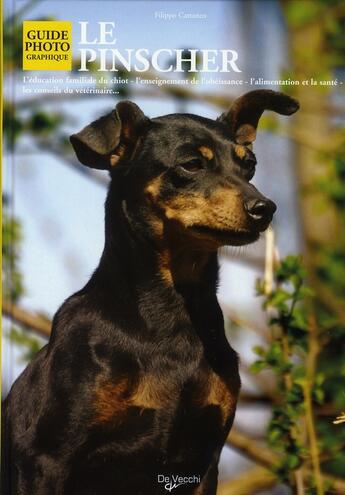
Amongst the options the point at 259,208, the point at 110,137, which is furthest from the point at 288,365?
the point at 110,137

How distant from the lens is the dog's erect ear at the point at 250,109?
3.46 meters

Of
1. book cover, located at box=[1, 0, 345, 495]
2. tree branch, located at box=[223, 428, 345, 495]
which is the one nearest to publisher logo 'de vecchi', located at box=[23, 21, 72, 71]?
book cover, located at box=[1, 0, 345, 495]

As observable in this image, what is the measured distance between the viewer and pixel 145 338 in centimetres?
317

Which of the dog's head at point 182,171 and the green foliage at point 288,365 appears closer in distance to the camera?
the dog's head at point 182,171

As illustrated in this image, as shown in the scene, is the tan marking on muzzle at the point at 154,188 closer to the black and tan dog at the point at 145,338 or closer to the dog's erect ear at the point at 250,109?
the black and tan dog at the point at 145,338

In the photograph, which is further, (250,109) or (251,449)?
(251,449)

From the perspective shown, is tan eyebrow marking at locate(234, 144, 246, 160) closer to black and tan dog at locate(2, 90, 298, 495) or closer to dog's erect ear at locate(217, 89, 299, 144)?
black and tan dog at locate(2, 90, 298, 495)

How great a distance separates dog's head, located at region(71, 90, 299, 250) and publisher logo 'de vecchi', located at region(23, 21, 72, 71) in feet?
1.70

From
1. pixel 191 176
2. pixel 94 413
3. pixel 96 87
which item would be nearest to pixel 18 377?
pixel 94 413

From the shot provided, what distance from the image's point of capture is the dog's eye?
10.4 feet

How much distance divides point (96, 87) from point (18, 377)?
3.96 feet

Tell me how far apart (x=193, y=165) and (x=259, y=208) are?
292mm

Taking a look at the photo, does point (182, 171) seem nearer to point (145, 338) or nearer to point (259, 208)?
point (259, 208)

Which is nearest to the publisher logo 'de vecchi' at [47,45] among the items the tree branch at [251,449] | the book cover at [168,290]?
the book cover at [168,290]
